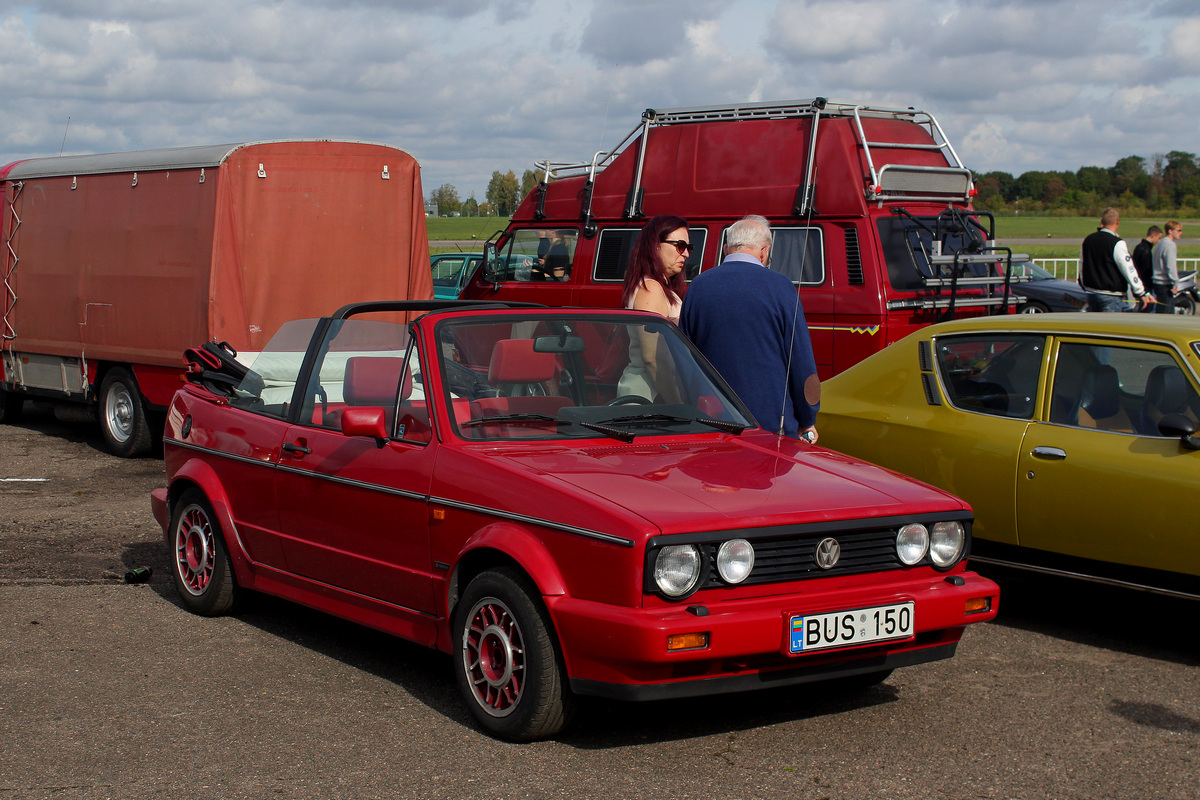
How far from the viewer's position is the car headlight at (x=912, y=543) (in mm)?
4391

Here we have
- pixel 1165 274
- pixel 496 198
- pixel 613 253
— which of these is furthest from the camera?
pixel 496 198

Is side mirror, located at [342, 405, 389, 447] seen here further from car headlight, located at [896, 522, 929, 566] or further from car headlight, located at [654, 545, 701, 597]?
car headlight, located at [896, 522, 929, 566]

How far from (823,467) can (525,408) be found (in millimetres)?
1184

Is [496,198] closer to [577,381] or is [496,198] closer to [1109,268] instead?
[1109,268]

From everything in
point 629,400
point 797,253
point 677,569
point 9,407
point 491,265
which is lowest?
point 9,407

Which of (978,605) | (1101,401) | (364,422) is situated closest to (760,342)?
(1101,401)

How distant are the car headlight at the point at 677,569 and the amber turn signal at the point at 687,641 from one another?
138 millimetres

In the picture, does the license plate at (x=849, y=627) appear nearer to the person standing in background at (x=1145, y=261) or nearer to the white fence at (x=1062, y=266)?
the person standing in background at (x=1145, y=261)

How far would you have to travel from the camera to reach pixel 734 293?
612 centimetres

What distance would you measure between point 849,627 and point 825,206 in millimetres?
6830

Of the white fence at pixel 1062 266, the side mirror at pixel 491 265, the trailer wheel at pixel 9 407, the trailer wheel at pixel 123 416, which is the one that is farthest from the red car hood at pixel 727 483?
the white fence at pixel 1062 266

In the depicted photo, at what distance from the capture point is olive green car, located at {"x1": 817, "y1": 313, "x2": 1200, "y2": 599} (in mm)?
5324

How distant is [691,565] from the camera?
4008mm

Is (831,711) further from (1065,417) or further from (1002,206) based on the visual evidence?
(1002,206)
